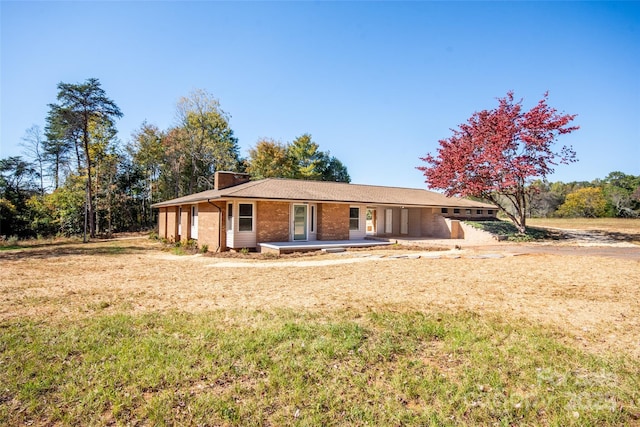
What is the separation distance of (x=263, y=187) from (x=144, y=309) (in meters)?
Answer: 11.3

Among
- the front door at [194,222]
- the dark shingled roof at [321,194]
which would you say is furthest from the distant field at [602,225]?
the front door at [194,222]

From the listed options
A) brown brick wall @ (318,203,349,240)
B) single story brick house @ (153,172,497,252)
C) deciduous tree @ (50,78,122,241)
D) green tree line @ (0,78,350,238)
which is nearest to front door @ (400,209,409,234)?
single story brick house @ (153,172,497,252)

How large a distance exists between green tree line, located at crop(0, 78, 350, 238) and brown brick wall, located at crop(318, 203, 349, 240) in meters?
18.1

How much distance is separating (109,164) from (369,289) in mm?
31168

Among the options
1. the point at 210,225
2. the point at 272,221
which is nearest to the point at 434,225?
the point at 272,221

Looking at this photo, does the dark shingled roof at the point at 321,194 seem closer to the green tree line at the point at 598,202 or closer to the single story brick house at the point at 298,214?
the single story brick house at the point at 298,214

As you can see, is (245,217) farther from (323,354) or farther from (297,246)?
(323,354)

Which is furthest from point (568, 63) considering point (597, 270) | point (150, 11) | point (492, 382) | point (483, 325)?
point (150, 11)

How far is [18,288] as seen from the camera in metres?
7.71

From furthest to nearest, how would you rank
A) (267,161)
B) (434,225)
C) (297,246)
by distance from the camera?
(267,161)
(434,225)
(297,246)

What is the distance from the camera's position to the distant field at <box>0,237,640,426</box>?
3061 millimetres

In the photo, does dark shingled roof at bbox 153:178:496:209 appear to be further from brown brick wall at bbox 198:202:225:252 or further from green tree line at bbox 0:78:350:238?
green tree line at bbox 0:78:350:238

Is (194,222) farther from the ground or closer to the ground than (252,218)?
closer to the ground

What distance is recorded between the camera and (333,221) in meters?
17.5
